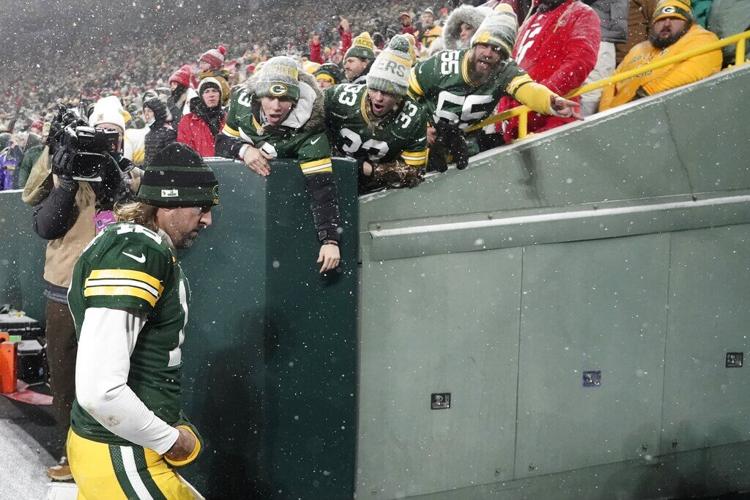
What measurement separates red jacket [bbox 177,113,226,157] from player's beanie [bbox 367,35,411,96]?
10.9ft

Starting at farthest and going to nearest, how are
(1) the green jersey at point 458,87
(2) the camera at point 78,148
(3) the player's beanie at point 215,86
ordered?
1. (3) the player's beanie at point 215,86
2. (1) the green jersey at point 458,87
3. (2) the camera at point 78,148

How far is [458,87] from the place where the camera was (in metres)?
4.50

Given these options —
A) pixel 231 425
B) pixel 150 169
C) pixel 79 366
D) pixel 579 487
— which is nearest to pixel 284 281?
pixel 231 425

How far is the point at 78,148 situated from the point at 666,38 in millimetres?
3968

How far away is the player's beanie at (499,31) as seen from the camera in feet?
14.0

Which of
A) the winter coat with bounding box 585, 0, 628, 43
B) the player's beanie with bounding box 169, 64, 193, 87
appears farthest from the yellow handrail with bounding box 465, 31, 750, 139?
the player's beanie with bounding box 169, 64, 193, 87

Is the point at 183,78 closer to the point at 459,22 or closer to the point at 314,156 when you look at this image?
the point at 459,22

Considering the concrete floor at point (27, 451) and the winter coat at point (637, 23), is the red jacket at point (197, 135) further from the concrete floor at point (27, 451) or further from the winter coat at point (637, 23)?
the winter coat at point (637, 23)

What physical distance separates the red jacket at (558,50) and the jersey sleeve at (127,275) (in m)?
3.17

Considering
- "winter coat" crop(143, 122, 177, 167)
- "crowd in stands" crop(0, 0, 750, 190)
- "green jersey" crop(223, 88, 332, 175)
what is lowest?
"green jersey" crop(223, 88, 332, 175)

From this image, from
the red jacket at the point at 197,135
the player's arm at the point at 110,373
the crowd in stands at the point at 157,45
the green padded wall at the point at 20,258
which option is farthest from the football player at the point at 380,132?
the crowd in stands at the point at 157,45

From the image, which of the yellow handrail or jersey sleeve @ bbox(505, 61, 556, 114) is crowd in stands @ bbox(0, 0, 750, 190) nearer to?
the yellow handrail

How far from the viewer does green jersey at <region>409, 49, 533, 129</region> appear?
4469 mm

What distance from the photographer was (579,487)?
15.5 ft
